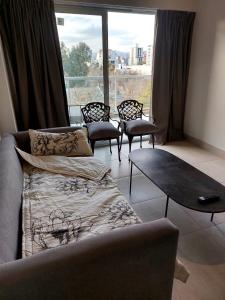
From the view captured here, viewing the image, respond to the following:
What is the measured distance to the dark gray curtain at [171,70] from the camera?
3.40m

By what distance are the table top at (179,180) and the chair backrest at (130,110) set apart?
140 centimetres

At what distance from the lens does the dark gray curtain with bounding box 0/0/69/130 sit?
267cm

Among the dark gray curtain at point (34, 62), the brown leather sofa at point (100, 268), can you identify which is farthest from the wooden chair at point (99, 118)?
the brown leather sofa at point (100, 268)

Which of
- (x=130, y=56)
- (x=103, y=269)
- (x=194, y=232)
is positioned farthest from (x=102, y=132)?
(x=103, y=269)

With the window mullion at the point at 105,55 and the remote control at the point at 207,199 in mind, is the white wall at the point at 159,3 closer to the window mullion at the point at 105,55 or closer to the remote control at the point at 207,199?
the window mullion at the point at 105,55

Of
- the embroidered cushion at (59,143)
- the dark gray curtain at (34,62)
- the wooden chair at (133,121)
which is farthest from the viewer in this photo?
the wooden chair at (133,121)

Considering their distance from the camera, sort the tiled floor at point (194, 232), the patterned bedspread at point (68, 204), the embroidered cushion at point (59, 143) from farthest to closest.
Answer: the embroidered cushion at point (59, 143) < the tiled floor at point (194, 232) < the patterned bedspread at point (68, 204)

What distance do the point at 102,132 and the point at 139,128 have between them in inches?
23.5

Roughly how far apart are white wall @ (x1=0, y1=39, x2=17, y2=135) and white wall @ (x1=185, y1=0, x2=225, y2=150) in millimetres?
2939

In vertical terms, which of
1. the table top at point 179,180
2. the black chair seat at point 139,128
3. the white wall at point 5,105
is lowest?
the table top at point 179,180

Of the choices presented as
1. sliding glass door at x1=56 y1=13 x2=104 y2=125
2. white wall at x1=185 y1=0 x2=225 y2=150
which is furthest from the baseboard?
sliding glass door at x1=56 y1=13 x2=104 y2=125

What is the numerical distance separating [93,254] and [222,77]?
3286mm

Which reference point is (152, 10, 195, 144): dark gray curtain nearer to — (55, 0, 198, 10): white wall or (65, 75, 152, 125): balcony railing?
(55, 0, 198, 10): white wall

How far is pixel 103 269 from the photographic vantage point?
0.87 m
